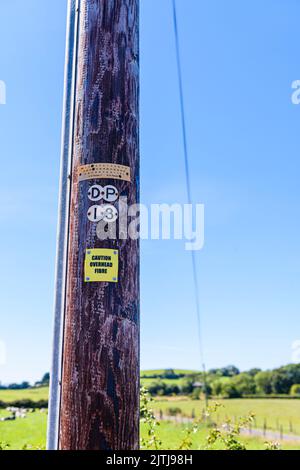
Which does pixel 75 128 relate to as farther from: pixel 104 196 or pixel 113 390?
pixel 113 390

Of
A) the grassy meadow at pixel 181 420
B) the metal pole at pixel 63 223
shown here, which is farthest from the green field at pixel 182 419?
the metal pole at pixel 63 223

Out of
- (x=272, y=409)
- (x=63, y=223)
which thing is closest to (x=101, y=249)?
(x=63, y=223)

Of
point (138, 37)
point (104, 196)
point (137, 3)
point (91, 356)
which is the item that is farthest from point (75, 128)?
point (91, 356)

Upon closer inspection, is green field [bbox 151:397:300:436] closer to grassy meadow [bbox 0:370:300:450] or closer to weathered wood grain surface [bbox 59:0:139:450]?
grassy meadow [bbox 0:370:300:450]

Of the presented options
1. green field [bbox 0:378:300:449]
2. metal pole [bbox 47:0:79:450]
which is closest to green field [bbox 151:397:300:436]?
green field [bbox 0:378:300:449]

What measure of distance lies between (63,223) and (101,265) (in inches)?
9.3

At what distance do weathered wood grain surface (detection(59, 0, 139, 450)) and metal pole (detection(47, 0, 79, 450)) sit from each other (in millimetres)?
26

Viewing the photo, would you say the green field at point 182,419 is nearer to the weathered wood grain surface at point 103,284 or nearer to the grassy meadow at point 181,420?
the grassy meadow at point 181,420

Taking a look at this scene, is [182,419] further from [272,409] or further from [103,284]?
A: [272,409]

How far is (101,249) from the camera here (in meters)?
1.58

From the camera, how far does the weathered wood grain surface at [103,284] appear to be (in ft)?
4.78

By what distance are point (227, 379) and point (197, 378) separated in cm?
137

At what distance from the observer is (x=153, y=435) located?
485 cm

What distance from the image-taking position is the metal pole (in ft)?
4.91
